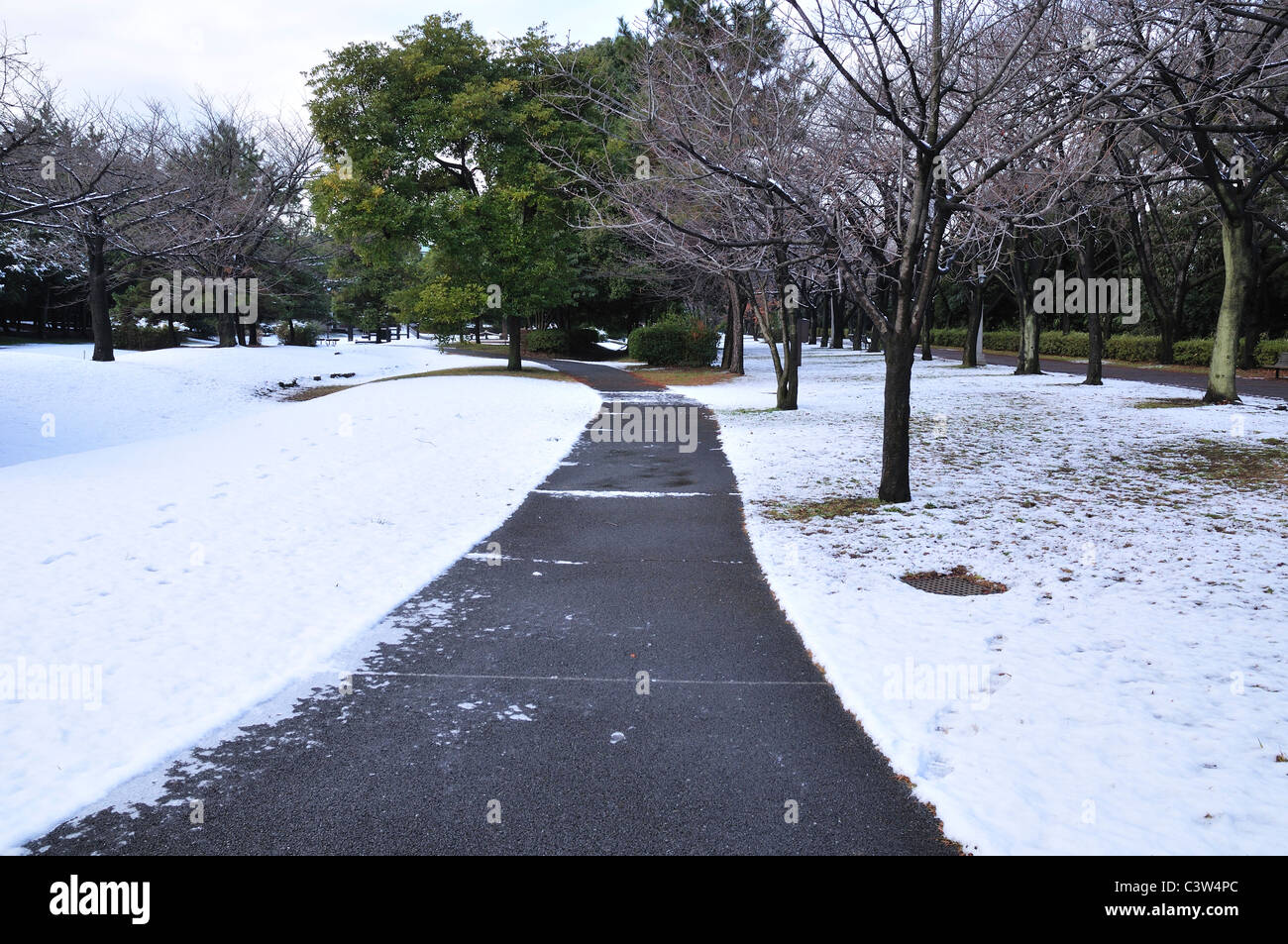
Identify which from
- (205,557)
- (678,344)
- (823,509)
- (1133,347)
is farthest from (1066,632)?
(1133,347)

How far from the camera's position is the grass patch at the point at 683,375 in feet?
101

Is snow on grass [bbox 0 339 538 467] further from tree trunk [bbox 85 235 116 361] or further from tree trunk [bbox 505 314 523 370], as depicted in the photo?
tree trunk [bbox 505 314 523 370]

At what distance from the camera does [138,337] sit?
3972cm

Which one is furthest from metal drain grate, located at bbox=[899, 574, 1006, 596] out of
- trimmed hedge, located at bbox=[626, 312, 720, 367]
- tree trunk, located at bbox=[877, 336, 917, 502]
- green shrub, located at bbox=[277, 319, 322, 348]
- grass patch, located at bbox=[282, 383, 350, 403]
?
green shrub, located at bbox=[277, 319, 322, 348]

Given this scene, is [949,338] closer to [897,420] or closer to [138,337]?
[138,337]

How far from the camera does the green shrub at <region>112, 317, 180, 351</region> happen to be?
130 feet

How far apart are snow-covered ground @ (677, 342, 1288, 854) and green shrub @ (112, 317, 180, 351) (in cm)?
3779

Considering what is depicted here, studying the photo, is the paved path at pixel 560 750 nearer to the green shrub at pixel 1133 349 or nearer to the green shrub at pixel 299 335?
the green shrub at pixel 1133 349

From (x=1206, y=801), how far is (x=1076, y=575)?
3627 mm

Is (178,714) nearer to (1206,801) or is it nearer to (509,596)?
(509,596)

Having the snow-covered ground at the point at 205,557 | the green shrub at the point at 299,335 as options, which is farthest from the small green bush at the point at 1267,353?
the green shrub at the point at 299,335

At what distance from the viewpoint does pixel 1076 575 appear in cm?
695

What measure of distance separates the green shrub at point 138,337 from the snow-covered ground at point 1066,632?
37792mm

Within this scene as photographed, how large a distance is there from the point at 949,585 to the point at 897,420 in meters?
3.31
